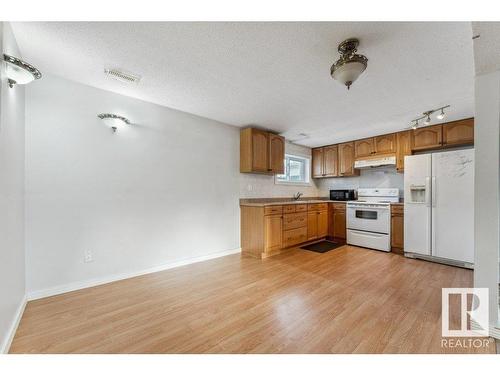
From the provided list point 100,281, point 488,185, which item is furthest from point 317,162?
point 100,281

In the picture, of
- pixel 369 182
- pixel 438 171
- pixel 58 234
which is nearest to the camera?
pixel 58 234

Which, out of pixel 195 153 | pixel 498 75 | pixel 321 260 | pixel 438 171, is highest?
pixel 498 75

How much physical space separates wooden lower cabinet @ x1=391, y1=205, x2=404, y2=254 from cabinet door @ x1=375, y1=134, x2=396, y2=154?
1.15m

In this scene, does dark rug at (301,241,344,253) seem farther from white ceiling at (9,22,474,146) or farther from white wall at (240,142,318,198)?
white ceiling at (9,22,474,146)

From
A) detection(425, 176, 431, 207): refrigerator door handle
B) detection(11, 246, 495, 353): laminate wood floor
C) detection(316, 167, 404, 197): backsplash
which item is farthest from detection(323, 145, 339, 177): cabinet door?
detection(11, 246, 495, 353): laminate wood floor

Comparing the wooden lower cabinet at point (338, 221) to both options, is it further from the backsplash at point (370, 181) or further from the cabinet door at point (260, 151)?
the cabinet door at point (260, 151)

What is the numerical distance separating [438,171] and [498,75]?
1.94 m

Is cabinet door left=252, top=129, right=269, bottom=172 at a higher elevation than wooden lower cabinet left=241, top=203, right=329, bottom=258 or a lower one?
higher

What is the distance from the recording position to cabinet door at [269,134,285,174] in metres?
3.93

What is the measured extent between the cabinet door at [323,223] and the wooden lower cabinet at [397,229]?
1248 millimetres

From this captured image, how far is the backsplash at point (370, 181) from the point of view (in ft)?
13.8

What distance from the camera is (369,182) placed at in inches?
181
